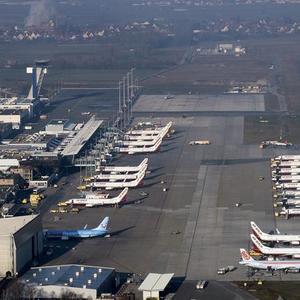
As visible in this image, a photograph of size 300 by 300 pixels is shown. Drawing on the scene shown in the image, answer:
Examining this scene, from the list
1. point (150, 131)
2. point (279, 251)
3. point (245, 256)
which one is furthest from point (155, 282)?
point (150, 131)

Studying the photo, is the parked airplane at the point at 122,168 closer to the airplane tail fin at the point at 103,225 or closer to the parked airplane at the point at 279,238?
the airplane tail fin at the point at 103,225

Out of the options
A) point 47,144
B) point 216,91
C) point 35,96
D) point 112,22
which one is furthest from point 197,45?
point 47,144

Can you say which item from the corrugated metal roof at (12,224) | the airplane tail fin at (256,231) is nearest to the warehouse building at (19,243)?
the corrugated metal roof at (12,224)

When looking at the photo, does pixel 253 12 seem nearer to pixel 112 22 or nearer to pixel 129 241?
pixel 112 22

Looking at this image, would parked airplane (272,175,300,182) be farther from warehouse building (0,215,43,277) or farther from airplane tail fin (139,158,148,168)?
warehouse building (0,215,43,277)

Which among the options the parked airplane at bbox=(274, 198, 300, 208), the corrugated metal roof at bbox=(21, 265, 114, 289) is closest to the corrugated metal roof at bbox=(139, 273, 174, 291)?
the corrugated metal roof at bbox=(21, 265, 114, 289)

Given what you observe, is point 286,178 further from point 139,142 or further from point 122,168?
point 139,142
